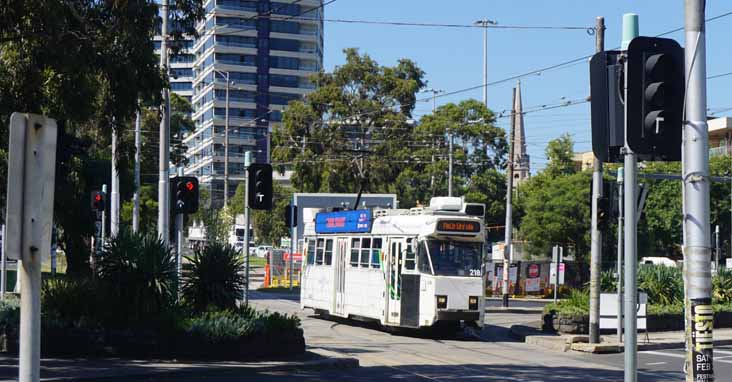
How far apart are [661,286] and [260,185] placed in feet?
50.7

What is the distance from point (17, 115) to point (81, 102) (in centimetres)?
1353

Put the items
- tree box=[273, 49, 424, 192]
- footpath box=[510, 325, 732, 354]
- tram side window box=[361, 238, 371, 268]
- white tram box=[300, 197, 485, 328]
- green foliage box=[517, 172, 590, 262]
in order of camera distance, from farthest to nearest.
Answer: tree box=[273, 49, 424, 192], green foliage box=[517, 172, 590, 262], tram side window box=[361, 238, 371, 268], white tram box=[300, 197, 485, 328], footpath box=[510, 325, 732, 354]

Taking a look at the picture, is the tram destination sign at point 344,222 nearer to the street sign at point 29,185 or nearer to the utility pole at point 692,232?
the utility pole at point 692,232

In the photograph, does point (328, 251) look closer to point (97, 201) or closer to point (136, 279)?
point (97, 201)

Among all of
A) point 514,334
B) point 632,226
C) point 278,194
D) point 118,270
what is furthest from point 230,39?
point 632,226

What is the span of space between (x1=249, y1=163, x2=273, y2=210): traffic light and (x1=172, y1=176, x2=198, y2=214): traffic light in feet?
6.92

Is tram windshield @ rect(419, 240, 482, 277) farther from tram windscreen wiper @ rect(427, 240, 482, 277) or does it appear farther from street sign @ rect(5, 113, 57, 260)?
street sign @ rect(5, 113, 57, 260)

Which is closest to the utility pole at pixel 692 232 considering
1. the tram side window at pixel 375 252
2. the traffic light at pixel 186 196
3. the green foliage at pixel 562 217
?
the traffic light at pixel 186 196

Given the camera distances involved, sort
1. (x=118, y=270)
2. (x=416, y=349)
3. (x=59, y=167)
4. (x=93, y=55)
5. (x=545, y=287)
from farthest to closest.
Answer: (x=545, y=287) → (x=416, y=349) → (x=118, y=270) → (x=93, y=55) → (x=59, y=167)

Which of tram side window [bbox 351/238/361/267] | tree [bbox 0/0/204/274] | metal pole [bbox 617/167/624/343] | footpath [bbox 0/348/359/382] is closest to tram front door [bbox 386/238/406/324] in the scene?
tram side window [bbox 351/238/361/267]

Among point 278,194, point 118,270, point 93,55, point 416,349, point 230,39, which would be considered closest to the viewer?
point 93,55

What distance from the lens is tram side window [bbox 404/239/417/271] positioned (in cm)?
2597

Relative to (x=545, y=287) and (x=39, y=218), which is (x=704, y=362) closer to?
(x=39, y=218)

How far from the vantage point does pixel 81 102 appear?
18.9 metres
